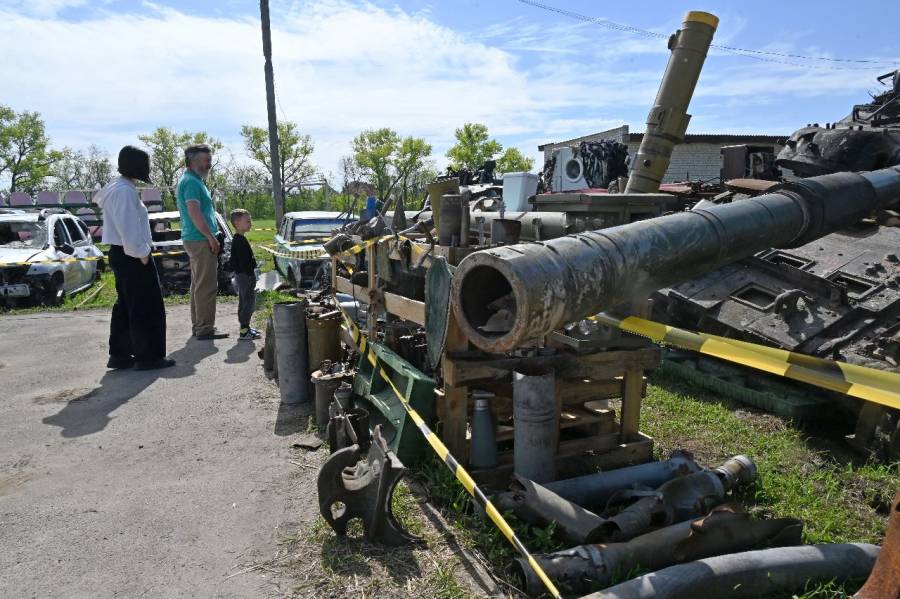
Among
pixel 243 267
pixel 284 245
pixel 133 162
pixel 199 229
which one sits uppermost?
pixel 133 162

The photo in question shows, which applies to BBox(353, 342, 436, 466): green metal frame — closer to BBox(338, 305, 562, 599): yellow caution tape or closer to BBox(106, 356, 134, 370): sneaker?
BBox(338, 305, 562, 599): yellow caution tape

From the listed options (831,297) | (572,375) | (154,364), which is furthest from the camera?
(154,364)

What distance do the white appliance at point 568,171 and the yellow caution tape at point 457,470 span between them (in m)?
12.0

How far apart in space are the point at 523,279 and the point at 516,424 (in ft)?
5.75

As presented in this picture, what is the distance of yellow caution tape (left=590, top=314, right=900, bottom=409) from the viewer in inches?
89.4

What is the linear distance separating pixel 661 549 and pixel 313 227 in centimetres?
1027

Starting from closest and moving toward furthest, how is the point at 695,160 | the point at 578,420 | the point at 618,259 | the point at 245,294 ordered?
1. the point at 618,259
2. the point at 578,420
3. the point at 245,294
4. the point at 695,160

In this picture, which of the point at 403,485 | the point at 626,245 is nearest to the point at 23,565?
the point at 403,485

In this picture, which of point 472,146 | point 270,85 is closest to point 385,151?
point 472,146

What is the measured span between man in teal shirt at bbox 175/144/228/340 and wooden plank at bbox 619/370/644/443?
518 centimetres

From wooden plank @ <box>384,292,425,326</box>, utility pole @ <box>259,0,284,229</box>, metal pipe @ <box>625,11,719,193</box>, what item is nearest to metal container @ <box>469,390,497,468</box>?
wooden plank @ <box>384,292,425,326</box>

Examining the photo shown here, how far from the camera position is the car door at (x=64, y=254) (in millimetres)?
11688

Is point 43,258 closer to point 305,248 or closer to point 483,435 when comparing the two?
point 305,248

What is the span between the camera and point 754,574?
2.69 m
